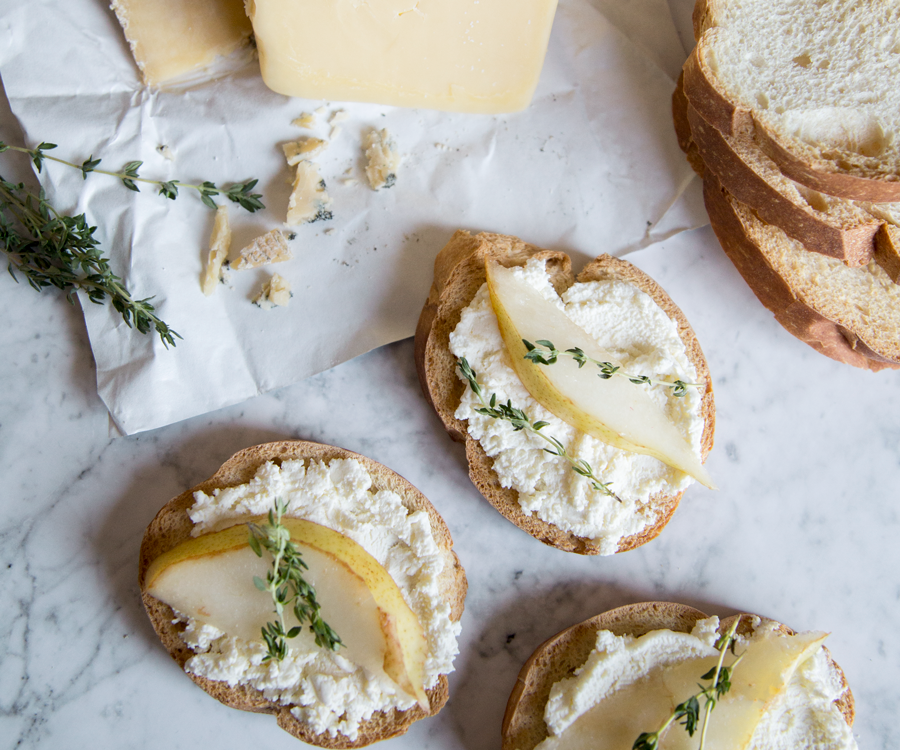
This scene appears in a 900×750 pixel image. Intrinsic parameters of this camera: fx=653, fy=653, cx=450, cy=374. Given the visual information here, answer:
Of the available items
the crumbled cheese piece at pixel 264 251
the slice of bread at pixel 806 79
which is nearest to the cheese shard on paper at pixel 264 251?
the crumbled cheese piece at pixel 264 251

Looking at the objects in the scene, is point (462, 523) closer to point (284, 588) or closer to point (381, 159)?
point (284, 588)

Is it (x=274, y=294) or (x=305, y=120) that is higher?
(x=305, y=120)

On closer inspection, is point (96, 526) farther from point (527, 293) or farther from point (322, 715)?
point (527, 293)

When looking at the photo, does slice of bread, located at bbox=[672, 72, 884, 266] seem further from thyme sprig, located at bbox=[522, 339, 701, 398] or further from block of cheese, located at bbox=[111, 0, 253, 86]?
block of cheese, located at bbox=[111, 0, 253, 86]

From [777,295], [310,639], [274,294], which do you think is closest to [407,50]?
[274,294]

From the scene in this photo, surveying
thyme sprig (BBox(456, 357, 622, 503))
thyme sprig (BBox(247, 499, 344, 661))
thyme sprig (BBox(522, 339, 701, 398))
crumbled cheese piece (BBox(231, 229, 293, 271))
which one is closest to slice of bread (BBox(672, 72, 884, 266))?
thyme sprig (BBox(522, 339, 701, 398))
